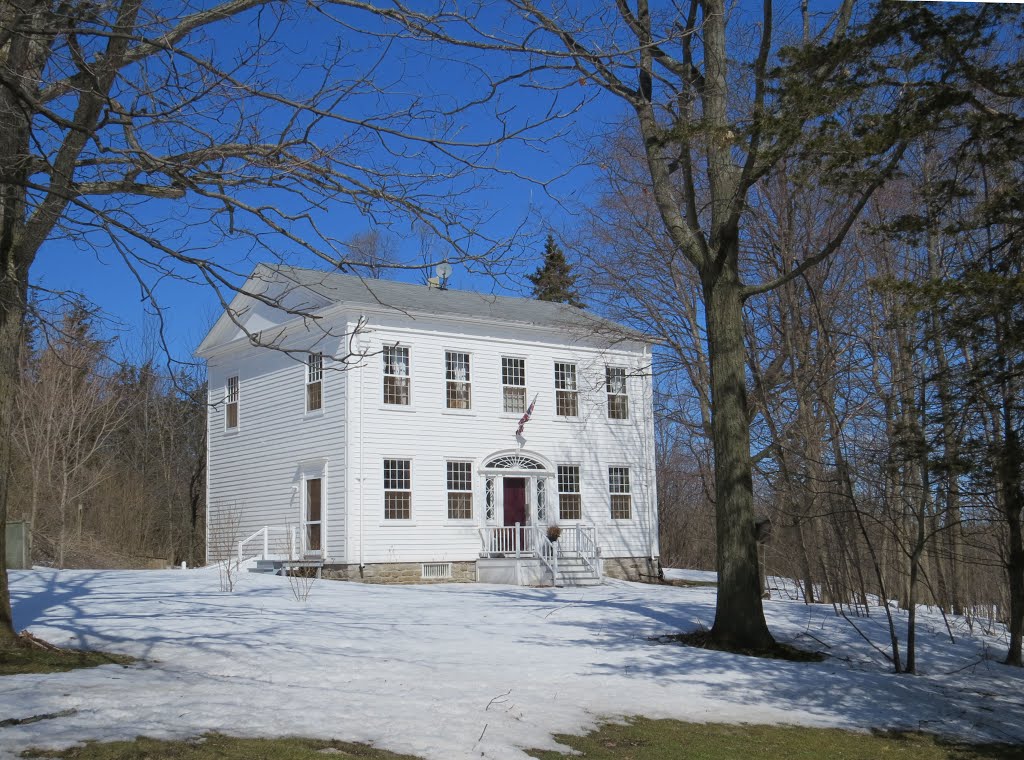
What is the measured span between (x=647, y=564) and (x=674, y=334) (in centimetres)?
857

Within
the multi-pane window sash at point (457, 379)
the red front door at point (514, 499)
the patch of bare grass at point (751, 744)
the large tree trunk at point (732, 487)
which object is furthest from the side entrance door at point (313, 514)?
the patch of bare grass at point (751, 744)

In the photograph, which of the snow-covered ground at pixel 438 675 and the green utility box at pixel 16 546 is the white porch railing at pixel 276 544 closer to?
the green utility box at pixel 16 546

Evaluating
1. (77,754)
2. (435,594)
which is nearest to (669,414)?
(435,594)

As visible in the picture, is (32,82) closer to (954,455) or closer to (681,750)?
(681,750)

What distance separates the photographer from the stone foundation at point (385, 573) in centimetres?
2194

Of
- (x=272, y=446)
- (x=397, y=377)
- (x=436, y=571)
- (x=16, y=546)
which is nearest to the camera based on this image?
(x=16, y=546)

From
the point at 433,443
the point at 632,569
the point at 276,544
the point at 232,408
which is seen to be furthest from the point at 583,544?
the point at 232,408

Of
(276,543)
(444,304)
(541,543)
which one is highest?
(444,304)

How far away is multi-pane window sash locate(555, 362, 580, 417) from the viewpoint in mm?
26094

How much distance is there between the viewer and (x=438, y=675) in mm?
8469

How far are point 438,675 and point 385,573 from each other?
1421cm

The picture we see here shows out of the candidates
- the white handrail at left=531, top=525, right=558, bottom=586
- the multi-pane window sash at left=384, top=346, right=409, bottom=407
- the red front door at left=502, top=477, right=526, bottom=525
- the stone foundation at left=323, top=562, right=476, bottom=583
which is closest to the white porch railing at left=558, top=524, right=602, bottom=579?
the white handrail at left=531, top=525, right=558, bottom=586

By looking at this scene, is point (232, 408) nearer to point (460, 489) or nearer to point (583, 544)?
point (460, 489)

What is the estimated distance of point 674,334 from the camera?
20469 millimetres
